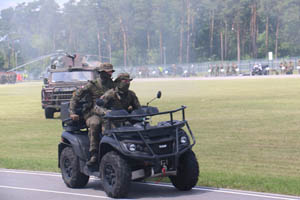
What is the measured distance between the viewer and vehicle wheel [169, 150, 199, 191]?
9008 mm

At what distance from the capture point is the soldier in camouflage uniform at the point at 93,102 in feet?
30.3

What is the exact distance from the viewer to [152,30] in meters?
61.7

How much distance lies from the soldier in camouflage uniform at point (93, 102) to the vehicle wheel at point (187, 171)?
132 centimetres

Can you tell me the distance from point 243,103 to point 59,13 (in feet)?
40.8

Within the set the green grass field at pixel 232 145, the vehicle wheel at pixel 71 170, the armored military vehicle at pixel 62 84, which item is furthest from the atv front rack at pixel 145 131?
the armored military vehicle at pixel 62 84

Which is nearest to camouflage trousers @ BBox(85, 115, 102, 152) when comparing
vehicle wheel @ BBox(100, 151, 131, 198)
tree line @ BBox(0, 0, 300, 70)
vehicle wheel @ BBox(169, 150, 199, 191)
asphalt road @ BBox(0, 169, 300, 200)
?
vehicle wheel @ BBox(100, 151, 131, 198)

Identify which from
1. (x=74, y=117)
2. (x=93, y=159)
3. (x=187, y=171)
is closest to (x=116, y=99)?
(x=74, y=117)

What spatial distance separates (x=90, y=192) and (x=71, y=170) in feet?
1.81

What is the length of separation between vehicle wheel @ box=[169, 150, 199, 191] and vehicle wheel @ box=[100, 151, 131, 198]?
94cm

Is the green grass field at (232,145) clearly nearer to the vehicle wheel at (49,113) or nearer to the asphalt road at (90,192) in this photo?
the vehicle wheel at (49,113)

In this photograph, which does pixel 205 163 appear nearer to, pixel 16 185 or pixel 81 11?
pixel 16 185

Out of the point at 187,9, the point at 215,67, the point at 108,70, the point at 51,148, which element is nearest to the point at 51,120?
the point at 51,148

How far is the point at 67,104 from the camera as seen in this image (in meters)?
10.5

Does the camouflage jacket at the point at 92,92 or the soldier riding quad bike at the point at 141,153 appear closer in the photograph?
the soldier riding quad bike at the point at 141,153
